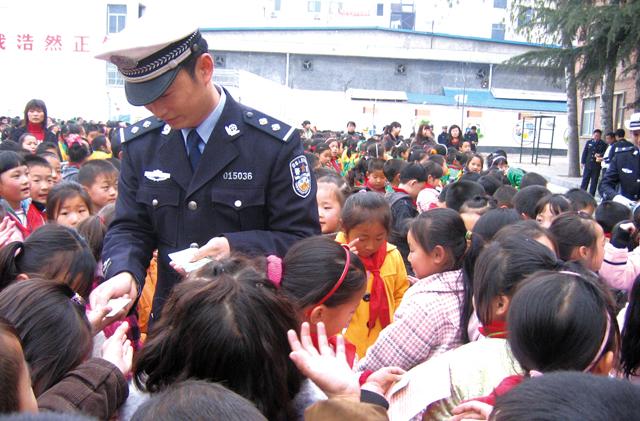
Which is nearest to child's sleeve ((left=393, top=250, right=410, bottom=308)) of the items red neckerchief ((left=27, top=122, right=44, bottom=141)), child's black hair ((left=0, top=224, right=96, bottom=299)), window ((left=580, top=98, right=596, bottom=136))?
child's black hair ((left=0, top=224, right=96, bottom=299))

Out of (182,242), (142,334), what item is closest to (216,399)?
(182,242)

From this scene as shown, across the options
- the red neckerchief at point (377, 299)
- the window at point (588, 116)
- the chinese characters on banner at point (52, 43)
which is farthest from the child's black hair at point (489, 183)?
the window at point (588, 116)

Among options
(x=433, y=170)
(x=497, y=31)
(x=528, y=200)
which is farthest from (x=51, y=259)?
(x=497, y=31)

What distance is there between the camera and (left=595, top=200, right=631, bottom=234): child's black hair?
4539 mm

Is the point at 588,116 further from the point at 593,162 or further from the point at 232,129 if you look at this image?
the point at 232,129

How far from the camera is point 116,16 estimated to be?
567 inches

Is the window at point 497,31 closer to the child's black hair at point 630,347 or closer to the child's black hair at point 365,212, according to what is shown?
the child's black hair at point 365,212

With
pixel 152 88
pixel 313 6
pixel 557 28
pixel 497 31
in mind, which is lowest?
pixel 152 88

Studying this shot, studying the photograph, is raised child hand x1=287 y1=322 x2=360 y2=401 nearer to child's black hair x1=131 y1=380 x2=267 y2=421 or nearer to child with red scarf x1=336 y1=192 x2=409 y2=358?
child's black hair x1=131 y1=380 x2=267 y2=421

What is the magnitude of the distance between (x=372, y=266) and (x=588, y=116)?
2219cm

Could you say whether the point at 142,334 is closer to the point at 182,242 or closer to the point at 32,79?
the point at 182,242

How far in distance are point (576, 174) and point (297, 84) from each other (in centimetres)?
1812

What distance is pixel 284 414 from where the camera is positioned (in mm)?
1548

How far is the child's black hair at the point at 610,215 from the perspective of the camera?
4539mm
